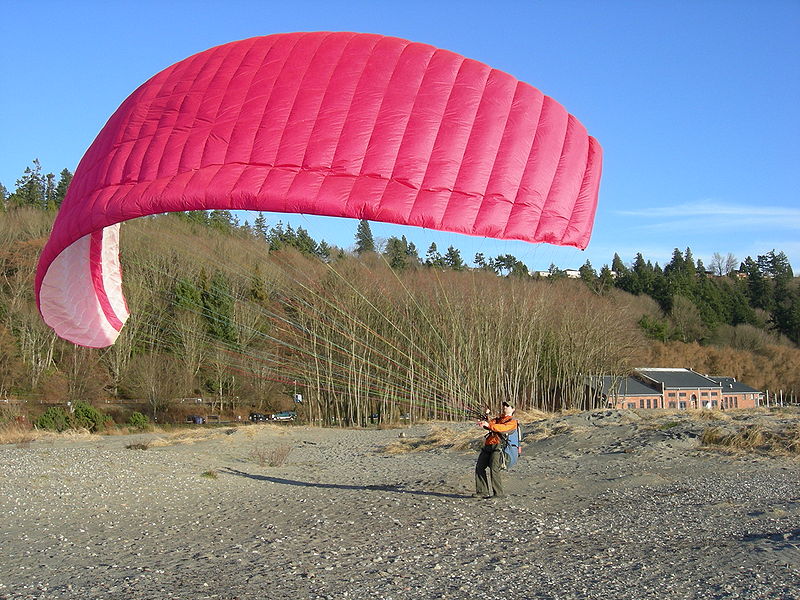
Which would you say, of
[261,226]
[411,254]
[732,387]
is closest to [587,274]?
[732,387]

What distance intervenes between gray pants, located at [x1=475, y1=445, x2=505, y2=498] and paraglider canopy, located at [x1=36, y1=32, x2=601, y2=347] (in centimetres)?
321

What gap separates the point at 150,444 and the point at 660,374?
34.2 m

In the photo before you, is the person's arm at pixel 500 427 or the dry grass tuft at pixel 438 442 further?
the dry grass tuft at pixel 438 442

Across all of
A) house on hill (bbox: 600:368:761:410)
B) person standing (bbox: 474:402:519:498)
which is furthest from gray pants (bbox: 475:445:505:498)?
house on hill (bbox: 600:368:761:410)

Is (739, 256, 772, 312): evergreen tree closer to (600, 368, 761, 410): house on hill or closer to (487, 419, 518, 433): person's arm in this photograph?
(600, 368, 761, 410): house on hill

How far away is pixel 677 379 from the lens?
4553 cm

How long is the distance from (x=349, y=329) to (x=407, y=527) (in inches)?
405

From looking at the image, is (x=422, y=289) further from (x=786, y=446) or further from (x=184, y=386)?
(x=184, y=386)

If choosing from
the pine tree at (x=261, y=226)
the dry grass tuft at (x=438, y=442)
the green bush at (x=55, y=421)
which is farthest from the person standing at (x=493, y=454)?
the green bush at (x=55, y=421)

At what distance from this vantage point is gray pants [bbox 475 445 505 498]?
8850mm

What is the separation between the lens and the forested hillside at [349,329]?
12094 millimetres

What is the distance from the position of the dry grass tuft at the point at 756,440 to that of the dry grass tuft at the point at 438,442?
16.2ft

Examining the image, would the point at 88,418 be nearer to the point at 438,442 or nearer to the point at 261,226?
the point at 438,442

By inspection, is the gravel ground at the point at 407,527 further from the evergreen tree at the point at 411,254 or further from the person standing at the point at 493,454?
the evergreen tree at the point at 411,254
